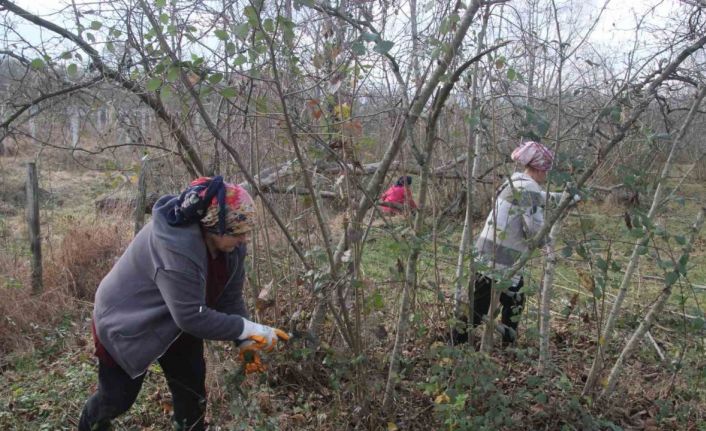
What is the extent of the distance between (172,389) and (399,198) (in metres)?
1.38

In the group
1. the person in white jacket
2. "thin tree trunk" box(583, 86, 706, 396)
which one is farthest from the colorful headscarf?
"thin tree trunk" box(583, 86, 706, 396)

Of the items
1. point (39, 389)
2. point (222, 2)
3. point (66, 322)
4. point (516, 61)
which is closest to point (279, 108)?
point (222, 2)

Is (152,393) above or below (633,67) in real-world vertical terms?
below

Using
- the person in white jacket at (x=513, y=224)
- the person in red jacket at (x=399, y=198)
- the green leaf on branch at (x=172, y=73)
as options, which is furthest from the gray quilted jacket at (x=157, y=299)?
the person in white jacket at (x=513, y=224)

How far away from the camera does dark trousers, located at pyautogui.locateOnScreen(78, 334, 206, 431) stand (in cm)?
229

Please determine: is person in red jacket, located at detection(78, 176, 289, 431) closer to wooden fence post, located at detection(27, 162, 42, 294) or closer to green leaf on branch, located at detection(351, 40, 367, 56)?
green leaf on branch, located at detection(351, 40, 367, 56)

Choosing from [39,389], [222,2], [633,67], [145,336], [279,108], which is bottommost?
[39,389]

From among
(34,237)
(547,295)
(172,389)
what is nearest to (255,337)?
(172,389)

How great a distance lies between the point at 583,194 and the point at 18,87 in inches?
131

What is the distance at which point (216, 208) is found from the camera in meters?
2.01

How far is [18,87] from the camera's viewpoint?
345cm

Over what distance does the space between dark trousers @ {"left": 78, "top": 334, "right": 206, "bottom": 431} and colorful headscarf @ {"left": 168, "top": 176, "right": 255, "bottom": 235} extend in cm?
63

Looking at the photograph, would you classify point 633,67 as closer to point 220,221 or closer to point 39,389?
point 220,221

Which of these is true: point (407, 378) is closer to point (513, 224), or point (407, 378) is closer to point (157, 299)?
point (513, 224)
